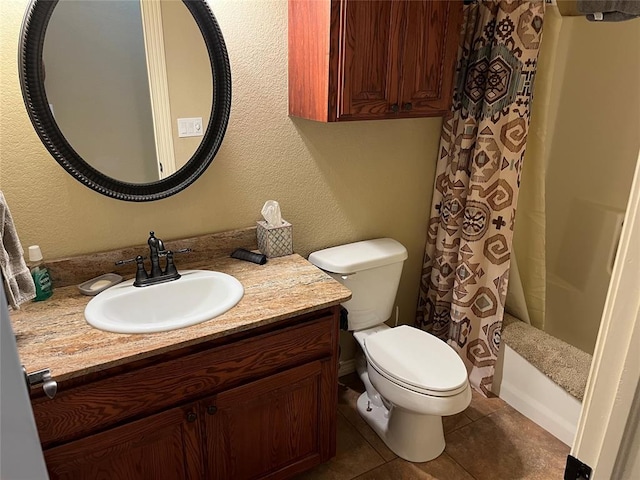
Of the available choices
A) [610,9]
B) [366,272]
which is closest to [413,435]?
[366,272]

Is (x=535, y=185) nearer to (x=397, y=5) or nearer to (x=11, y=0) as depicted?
(x=397, y=5)

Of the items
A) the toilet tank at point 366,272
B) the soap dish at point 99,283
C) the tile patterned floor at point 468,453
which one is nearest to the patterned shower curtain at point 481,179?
the tile patterned floor at point 468,453

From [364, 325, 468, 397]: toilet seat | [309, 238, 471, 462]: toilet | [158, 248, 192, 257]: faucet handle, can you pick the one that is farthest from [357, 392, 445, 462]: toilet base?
[158, 248, 192, 257]: faucet handle

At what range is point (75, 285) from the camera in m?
1.59

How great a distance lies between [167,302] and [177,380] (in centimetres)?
35

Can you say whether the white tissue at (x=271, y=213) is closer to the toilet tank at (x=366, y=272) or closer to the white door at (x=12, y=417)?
the toilet tank at (x=366, y=272)

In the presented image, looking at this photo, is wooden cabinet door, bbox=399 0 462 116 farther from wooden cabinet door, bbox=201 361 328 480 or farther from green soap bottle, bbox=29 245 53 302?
green soap bottle, bbox=29 245 53 302

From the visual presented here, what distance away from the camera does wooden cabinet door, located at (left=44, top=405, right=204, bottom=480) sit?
1.24 metres

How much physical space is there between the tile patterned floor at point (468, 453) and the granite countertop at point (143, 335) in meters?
0.79

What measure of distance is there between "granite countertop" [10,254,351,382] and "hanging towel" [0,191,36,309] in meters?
0.11

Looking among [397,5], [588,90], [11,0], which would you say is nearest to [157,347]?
[11,0]

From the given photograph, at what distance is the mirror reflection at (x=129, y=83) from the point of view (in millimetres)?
1379

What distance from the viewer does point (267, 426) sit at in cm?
156

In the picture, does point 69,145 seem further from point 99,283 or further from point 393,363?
point 393,363
